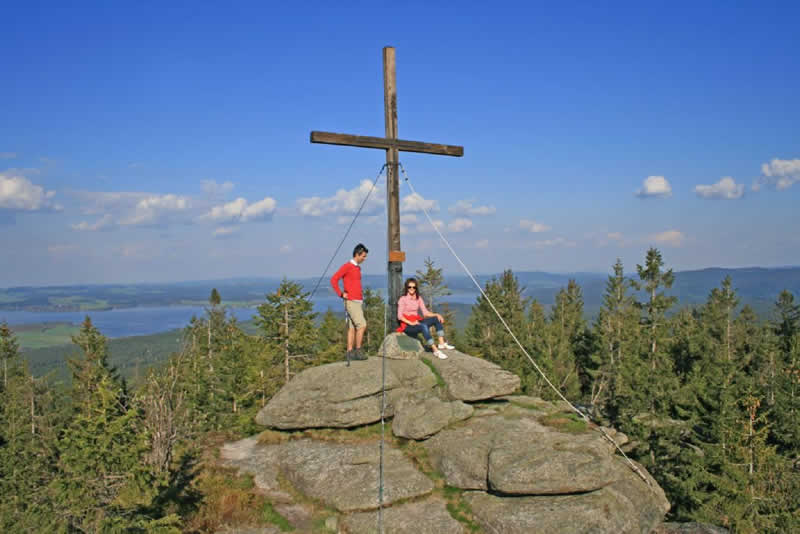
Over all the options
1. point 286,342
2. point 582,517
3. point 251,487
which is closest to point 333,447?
point 251,487

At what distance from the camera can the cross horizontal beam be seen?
13.0 m

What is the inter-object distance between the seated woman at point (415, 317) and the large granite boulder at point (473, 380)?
514mm

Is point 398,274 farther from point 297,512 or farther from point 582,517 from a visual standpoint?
point 582,517

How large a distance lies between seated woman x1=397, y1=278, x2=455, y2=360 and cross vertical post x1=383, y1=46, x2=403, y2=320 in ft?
1.40

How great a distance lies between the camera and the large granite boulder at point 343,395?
1305 centimetres

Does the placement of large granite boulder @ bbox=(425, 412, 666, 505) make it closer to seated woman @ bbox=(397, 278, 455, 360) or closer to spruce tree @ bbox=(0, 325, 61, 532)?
seated woman @ bbox=(397, 278, 455, 360)

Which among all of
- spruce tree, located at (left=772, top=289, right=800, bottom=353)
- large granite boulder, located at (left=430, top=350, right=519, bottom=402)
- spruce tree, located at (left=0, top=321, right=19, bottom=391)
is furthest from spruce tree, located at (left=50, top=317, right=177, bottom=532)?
spruce tree, located at (left=772, top=289, right=800, bottom=353)

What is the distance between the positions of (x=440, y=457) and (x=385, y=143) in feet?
27.0

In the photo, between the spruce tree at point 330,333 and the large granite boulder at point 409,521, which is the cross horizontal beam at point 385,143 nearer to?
the large granite boulder at point 409,521

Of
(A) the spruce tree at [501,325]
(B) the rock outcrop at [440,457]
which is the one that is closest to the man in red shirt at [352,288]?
(B) the rock outcrop at [440,457]

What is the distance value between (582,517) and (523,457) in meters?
1.57

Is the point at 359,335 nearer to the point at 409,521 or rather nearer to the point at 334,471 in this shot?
the point at 334,471

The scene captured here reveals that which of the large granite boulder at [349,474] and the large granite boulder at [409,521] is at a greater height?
the large granite boulder at [349,474]

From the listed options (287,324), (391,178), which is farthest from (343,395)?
(287,324)
